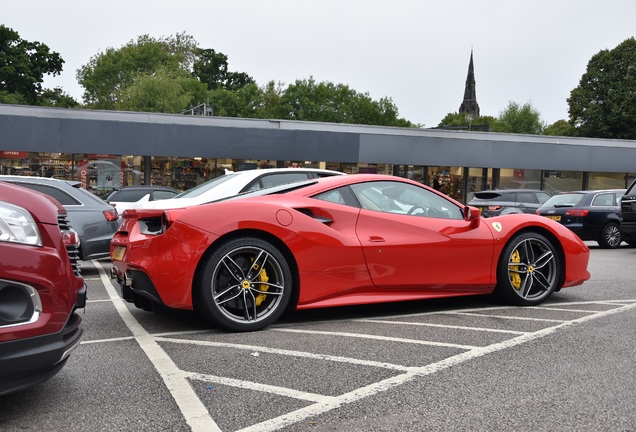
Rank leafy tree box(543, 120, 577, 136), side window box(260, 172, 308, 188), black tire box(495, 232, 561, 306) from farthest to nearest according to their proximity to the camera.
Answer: leafy tree box(543, 120, 577, 136) < side window box(260, 172, 308, 188) < black tire box(495, 232, 561, 306)

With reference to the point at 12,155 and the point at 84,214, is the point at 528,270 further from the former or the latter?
the point at 12,155

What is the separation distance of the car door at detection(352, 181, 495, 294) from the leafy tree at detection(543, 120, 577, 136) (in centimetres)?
6270

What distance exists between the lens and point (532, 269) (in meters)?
6.54

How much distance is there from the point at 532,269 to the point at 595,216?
32.8ft

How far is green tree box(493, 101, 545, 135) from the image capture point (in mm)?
75875

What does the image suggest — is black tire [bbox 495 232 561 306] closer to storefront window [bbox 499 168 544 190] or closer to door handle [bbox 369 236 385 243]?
door handle [bbox 369 236 385 243]

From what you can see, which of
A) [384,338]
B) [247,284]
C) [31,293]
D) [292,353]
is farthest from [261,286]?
[31,293]

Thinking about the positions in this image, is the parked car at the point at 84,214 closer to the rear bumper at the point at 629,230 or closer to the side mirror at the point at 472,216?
the side mirror at the point at 472,216

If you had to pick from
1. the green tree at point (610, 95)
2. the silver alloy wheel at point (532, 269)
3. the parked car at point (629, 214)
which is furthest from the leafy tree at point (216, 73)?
the silver alloy wheel at point (532, 269)

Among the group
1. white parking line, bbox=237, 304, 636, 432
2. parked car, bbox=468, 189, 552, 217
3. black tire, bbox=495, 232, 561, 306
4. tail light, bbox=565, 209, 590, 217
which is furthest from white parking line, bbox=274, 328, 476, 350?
parked car, bbox=468, 189, 552, 217

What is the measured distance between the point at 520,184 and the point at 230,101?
1678 inches

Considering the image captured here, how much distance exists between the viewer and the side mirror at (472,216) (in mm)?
6156

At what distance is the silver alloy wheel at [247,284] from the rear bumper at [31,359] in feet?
6.42

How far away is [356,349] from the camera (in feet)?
15.3
